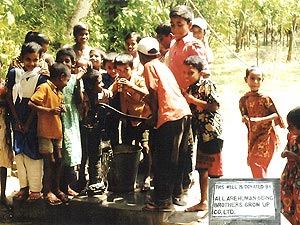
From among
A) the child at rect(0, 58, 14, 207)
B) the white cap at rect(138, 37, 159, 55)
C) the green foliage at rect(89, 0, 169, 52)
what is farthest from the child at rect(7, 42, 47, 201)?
the green foliage at rect(89, 0, 169, 52)

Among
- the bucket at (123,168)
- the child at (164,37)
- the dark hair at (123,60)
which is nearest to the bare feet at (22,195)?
the bucket at (123,168)

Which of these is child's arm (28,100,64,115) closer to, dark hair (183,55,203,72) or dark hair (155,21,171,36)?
dark hair (183,55,203,72)

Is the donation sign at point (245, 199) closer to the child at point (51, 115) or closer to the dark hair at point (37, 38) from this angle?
the child at point (51, 115)

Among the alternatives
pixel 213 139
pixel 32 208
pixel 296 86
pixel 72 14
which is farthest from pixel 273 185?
pixel 296 86

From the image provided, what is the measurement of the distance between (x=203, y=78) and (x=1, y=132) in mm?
2055

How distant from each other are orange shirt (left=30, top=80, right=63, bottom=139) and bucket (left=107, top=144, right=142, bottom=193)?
0.62 metres

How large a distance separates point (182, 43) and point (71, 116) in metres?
1.24

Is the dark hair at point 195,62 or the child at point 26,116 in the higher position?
the dark hair at point 195,62

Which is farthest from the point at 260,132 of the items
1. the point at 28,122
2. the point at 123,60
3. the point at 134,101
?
the point at 28,122

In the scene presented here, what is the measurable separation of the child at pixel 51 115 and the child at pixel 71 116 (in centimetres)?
8

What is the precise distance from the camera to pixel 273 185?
8.36 feet

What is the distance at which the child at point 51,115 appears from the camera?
4.09 metres

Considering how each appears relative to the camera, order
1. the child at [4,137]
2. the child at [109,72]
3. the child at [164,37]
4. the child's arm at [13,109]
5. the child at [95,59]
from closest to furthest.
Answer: the child's arm at [13,109]
the child at [4,137]
the child at [95,59]
the child at [109,72]
the child at [164,37]

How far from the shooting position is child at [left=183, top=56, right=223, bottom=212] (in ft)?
13.1
